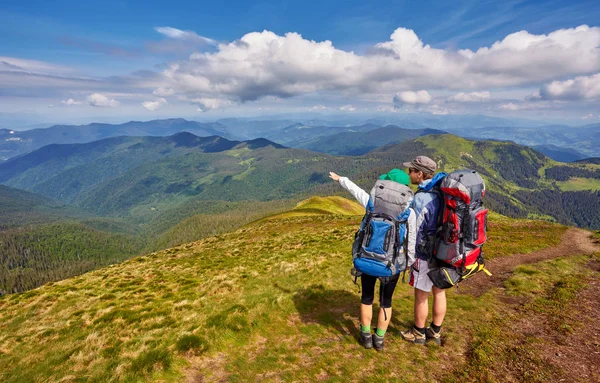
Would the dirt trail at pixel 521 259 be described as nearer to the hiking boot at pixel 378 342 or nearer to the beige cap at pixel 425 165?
the hiking boot at pixel 378 342

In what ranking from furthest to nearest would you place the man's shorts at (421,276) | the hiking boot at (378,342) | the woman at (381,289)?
the hiking boot at (378,342), the man's shorts at (421,276), the woman at (381,289)

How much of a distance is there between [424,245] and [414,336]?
332cm

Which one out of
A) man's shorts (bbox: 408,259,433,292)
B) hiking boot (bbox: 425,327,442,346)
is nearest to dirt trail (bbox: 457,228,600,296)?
hiking boot (bbox: 425,327,442,346)

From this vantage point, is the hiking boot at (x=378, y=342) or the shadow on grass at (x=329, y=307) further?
the shadow on grass at (x=329, y=307)

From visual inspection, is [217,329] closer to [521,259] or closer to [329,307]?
[329,307]

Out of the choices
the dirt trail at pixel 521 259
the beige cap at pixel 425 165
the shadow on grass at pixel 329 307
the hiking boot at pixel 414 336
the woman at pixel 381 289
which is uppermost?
the beige cap at pixel 425 165

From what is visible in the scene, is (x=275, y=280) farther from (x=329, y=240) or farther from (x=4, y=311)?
(x=4, y=311)

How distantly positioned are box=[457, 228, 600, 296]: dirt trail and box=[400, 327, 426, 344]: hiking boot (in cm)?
599

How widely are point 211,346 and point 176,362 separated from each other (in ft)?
3.82

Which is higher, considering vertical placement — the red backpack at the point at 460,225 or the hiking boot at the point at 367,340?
the red backpack at the point at 460,225

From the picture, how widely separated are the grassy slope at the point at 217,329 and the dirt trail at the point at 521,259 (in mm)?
1632

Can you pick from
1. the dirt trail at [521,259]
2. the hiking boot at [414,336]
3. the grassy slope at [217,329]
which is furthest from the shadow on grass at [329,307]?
the dirt trail at [521,259]

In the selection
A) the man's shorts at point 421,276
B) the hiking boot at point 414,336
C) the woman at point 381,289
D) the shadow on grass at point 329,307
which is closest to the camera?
the woman at point 381,289

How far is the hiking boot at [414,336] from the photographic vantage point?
887 cm
